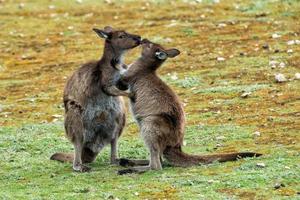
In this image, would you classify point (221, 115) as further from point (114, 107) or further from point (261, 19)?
point (261, 19)

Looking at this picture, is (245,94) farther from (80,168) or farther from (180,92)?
(80,168)

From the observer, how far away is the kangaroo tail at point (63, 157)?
40.1 ft

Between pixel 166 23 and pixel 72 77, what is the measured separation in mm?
14543

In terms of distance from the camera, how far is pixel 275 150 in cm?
1189

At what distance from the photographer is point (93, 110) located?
11969 mm

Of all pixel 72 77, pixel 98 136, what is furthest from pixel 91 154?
pixel 72 77

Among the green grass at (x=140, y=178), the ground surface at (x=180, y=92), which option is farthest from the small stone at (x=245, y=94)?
the green grass at (x=140, y=178)

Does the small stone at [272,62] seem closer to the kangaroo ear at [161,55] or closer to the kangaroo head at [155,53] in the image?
the kangaroo head at [155,53]

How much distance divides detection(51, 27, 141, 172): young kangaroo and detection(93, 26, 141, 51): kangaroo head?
269 millimetres

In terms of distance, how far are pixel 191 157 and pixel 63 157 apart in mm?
2063

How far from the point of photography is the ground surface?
10.4m

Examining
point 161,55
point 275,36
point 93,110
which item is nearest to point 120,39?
point 161,55

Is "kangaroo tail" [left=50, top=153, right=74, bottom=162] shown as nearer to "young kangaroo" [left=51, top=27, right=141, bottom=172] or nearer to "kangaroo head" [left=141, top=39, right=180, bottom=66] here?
"young kangaroo" [left=51, top=27, right=141, bottom=172]

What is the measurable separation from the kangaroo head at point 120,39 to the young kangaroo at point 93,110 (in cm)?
27
